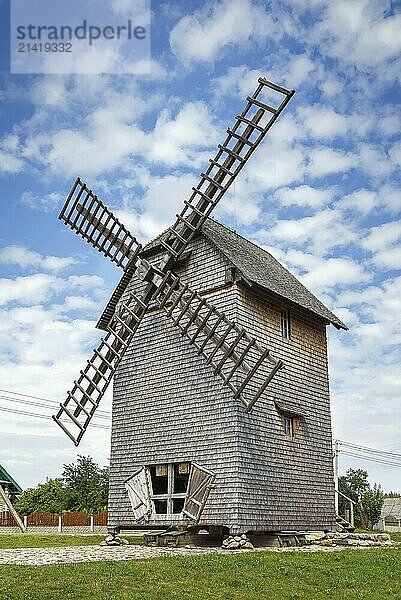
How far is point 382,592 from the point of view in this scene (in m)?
12.2

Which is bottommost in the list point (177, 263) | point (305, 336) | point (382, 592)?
point (382, 592)

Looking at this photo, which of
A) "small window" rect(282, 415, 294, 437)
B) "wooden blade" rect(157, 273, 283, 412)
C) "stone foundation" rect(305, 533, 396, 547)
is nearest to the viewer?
"wooden blade" rect(157, 273, 283, 412)

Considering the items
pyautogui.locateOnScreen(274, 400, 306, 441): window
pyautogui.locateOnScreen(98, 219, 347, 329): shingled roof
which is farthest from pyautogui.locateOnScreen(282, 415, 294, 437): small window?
pyautogui.locateOnScreen(98, 219, 347, 329): shingled roof

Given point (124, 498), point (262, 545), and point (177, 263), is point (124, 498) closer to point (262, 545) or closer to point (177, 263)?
point (262, 545)

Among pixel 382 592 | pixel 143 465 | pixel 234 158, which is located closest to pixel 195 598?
pixel 382 592

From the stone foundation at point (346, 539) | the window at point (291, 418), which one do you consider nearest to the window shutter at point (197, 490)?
the window at point (291, 418)

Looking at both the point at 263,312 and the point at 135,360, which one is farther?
the point at 135,360

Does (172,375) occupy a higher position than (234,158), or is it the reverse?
(234,158)

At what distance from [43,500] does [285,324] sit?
28814 mm

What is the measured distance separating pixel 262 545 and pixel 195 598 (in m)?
9.58

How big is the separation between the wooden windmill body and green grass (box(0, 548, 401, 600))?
472cm

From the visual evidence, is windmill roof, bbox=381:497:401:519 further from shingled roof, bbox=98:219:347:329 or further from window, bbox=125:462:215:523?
window, bbox=125:462:215:523

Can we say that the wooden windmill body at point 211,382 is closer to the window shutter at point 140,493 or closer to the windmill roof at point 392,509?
the window shutter at point 140,493

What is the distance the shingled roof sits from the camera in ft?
69.3
